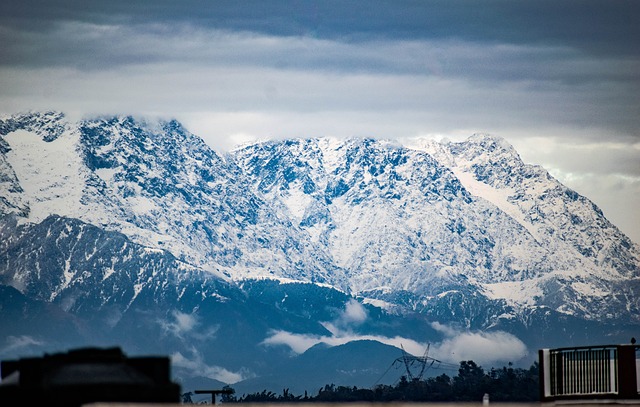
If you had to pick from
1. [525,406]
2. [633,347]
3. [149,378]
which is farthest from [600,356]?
[149,378]

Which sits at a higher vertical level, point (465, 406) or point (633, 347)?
point (633, 347)

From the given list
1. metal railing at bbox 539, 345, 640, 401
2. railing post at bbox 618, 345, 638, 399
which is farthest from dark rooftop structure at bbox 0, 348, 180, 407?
railing post at bbox 618, 345, 638, 399

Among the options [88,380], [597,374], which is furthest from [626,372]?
[88,380]

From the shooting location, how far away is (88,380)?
7088cm

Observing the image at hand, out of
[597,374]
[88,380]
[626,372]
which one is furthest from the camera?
[597,374]

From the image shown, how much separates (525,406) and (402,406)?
22.3ft

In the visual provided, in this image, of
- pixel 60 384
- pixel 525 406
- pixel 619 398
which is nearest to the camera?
pixel 60 384

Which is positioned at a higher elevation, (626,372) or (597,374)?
(626,372)

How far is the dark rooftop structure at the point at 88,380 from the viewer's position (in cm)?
6950

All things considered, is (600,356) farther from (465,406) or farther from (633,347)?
(465,406)

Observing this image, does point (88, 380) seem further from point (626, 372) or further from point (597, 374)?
point (626, 372)

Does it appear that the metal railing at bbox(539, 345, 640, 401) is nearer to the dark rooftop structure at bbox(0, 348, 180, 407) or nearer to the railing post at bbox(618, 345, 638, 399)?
the railing post at bbox(618, 345, 638, 399)

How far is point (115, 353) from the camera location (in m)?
74.1

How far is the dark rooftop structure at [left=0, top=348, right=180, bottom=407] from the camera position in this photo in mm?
69500
